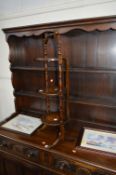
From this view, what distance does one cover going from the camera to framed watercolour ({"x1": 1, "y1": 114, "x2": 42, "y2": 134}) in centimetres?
158

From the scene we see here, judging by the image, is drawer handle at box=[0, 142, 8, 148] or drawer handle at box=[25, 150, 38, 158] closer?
drawer handle at box=[25, 150, 38, 158]

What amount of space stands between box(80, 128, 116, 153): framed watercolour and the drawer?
0.46m

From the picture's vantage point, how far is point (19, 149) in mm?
1467

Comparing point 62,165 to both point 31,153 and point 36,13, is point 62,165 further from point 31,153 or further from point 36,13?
point 36,13

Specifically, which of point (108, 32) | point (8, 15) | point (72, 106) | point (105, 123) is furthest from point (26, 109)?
point (108, 32)

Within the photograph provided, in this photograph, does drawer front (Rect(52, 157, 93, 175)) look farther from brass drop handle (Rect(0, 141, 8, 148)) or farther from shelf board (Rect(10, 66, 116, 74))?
shelf board (Rect(10, 66, 116, 74))

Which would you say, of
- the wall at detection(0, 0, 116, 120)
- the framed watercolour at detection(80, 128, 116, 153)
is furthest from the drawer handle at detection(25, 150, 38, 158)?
the wall at detection(0, 0, 116, 120)

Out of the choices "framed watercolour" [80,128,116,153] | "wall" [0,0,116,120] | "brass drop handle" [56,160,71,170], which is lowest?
"brass drop handle" [56,160,71,170]

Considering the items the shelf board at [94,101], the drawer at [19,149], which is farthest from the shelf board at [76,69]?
the drawer at [19,149]

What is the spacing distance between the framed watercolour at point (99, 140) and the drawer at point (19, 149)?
0.46 meters

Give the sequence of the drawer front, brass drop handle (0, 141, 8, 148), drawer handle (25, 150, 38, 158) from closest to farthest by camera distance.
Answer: the drawer front → drawer handle (25, 150, 38, 158) → brass drop handle (0, 141, 8, 148)

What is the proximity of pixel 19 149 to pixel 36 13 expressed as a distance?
1.47 m

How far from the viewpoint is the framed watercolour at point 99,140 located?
126cm

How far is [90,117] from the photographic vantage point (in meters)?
1.65
